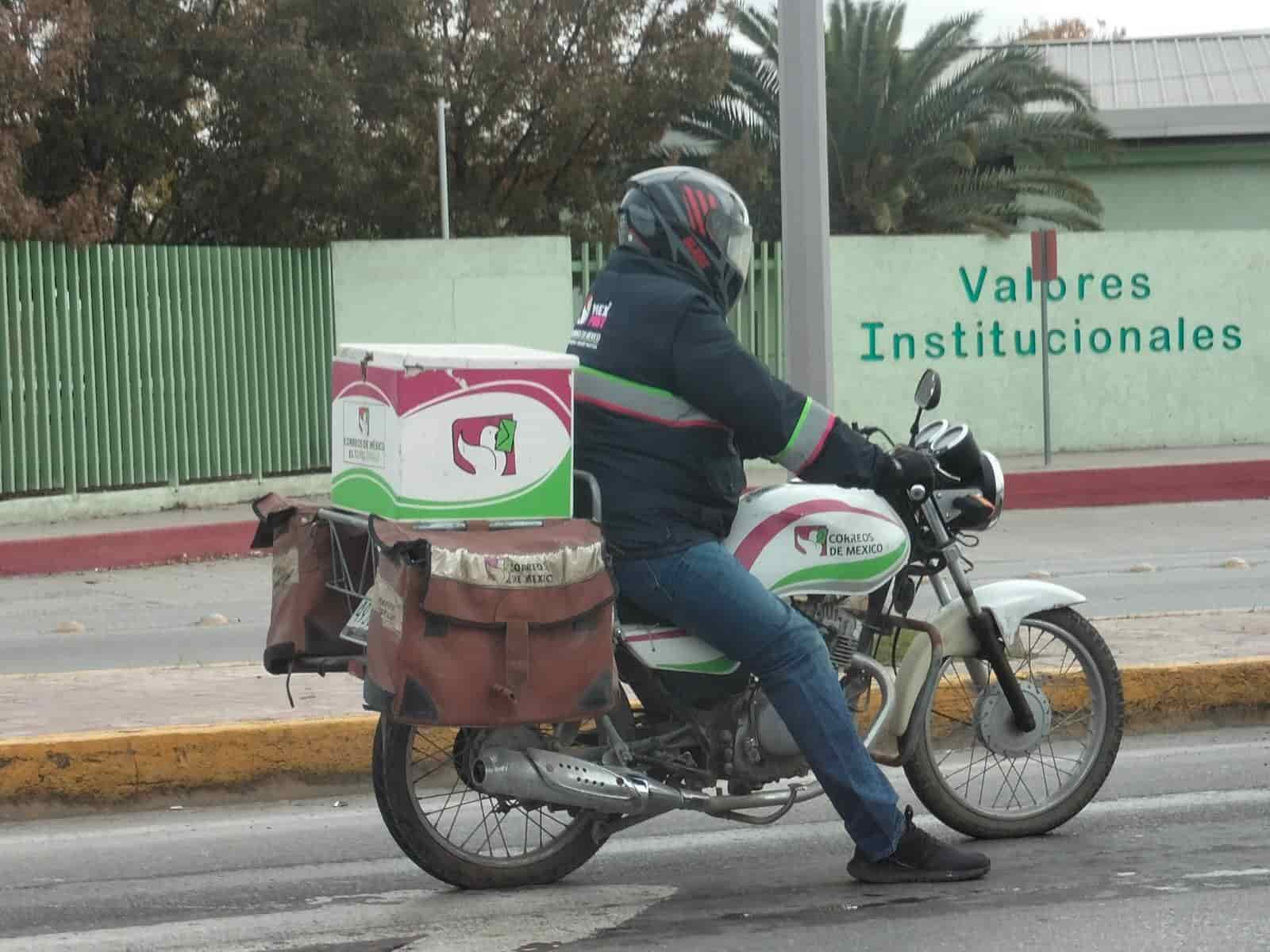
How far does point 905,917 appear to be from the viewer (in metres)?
4.77

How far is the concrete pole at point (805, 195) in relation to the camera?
8.35m

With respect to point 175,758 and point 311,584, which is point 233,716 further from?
point 311,584

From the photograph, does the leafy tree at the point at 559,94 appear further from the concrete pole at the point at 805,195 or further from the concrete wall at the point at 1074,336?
the concrete pole at the point at 805,195

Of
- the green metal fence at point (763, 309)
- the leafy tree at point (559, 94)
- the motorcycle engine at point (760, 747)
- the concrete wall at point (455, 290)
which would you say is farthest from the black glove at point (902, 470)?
the leafy tree at point (559, 94)

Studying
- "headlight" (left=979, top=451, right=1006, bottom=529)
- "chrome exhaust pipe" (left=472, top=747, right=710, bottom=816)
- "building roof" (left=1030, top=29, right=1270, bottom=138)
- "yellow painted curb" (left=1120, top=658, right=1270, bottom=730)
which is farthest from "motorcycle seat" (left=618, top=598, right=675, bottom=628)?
"building roof" (left=1030, top=29, right=1270, bottom=138)

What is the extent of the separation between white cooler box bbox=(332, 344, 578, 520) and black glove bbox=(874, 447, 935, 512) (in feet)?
2.53

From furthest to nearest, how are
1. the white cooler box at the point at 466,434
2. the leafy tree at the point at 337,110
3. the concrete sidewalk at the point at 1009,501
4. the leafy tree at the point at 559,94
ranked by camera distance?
1. the leafy tree at the point at 559,94
2. the leafy tree at the point at 337,110
3. the concrete sidewalk at the point at 1009,501
4. the white cooler box at the point at 466,434

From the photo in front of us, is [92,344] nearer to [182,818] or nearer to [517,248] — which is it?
[517,248]

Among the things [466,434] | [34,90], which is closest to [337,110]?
[34,90]

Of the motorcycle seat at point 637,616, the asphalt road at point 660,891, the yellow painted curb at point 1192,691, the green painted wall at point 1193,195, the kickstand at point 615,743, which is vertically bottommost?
the asphalt road at point 660,891

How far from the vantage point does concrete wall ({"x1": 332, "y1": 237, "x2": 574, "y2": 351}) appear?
57.8 ft

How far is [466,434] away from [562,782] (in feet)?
2.89

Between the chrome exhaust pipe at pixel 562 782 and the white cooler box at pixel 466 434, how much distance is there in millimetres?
608

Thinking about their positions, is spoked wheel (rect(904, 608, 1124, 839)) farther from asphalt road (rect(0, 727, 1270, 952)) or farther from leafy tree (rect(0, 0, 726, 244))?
leafy tree (rect(0, 0, 726, 244))
